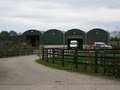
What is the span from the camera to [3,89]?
9047 mm

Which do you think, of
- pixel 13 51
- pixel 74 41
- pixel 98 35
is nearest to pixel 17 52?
pixel 13 51

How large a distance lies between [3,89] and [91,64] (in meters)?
6.49

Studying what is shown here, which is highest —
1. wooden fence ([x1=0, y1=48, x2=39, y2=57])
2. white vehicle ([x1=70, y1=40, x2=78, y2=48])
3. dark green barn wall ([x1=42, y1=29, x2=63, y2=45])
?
dark green barn wall ([x1=42, y1=29, x2=63, y2=45])

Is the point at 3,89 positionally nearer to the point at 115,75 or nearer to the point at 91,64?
the point at 115,75

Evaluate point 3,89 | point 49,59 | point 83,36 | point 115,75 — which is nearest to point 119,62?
point 115,75

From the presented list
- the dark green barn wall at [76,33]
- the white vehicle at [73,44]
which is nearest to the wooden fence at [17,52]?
the white vehicle at [73,44]

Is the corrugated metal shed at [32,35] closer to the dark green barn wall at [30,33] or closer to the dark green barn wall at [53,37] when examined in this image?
the dark green barn wall at [30,33]

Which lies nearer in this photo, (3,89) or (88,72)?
(3,89)

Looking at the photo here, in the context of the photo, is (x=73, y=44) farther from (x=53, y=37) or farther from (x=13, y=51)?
(x=13, y=51)

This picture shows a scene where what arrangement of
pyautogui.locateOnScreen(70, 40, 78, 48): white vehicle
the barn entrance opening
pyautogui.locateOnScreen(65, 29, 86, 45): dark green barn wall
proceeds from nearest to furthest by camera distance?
pyautogui.locateOnScreen(70, 40, 78, 48): white vehicle → the barn entrance opening → pyautogui.locateOnScreen(65, 29, 86, 45): dark green barn wall

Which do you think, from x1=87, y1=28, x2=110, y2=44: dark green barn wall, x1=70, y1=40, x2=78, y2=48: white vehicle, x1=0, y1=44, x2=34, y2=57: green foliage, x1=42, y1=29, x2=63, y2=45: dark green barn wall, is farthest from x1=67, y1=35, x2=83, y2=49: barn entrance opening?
x1=0, y1=44, x2=34, y2=57: green foliage

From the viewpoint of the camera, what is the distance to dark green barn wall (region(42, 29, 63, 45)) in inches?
2470

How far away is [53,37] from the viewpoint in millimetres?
63906

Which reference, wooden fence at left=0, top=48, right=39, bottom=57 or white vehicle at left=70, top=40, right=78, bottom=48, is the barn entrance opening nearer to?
white vehicle at left=70, top=40, right=78, bottom=48
